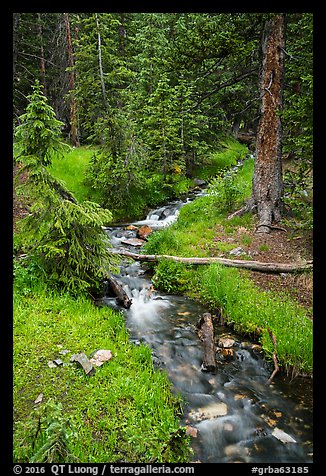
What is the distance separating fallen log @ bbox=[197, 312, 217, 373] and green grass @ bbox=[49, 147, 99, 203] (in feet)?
31.0

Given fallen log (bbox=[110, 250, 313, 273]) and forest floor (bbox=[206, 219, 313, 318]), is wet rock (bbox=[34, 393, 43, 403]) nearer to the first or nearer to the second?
forest floor (bbox=[206, 219, 313, 318])

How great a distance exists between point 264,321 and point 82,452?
3888 mm

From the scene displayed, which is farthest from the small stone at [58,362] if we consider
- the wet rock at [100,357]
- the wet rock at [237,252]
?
the wet rock at [237,252]

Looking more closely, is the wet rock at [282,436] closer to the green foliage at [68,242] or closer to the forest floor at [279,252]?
the forest floor at [279,252]

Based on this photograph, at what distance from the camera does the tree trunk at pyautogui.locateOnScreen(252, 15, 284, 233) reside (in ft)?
29.4

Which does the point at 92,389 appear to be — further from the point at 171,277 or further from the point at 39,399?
the point at 171,277

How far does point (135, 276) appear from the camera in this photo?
898 centimetres

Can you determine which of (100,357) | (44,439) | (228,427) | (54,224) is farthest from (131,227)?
(44,439)

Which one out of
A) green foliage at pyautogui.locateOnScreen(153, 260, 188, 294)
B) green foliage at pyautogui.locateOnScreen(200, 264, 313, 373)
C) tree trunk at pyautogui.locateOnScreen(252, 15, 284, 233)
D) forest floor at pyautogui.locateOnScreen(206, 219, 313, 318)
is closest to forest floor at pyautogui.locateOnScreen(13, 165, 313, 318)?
forest floor at pyautogui.locateOnScreen(206, 219, 313, 318)

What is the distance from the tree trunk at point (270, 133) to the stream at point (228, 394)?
14.1 feet

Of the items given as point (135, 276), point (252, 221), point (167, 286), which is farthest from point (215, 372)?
point (252, 221)

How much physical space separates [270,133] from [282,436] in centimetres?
800

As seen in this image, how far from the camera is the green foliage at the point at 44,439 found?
3064 millimetres
